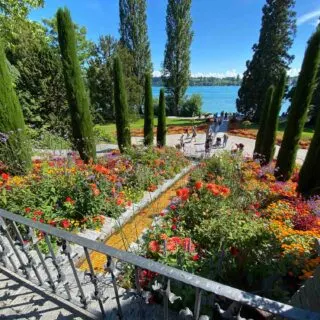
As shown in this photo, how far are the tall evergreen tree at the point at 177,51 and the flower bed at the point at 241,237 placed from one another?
81.9ft

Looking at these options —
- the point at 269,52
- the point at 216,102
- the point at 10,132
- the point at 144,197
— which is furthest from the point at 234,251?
the point at 216,102

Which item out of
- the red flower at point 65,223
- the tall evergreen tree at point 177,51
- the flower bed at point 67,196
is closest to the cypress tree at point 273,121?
the flower bed at point 67,196

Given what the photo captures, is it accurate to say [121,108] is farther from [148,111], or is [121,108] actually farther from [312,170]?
[312,170]

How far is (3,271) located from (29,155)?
4.21m

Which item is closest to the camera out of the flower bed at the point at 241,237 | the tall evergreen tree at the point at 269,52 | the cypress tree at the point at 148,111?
the flower bed at the point at 241,237

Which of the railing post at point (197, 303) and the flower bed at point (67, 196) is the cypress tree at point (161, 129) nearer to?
the flower bed at point (67, 196)

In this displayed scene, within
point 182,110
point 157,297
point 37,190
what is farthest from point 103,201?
point 182,110

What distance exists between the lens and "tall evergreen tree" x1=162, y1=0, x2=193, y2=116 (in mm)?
25156

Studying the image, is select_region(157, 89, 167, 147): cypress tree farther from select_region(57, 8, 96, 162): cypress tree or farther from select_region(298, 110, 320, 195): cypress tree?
select_region(298, 110, 320, 195): cypress tree

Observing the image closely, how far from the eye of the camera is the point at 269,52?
20.2 m

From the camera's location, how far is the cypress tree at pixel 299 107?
696 centimetres

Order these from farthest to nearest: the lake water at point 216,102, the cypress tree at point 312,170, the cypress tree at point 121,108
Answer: the lake water at point 216,102 → the cypress tree at point 121,108 → the cypress tree at point 312,170

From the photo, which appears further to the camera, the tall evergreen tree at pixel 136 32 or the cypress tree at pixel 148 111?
the tall evergreen tree at pixel 136 32

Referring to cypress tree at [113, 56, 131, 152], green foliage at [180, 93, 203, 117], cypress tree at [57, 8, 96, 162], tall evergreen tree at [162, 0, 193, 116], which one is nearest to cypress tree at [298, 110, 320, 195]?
cypress tree at [113, 56, 131, 152]
